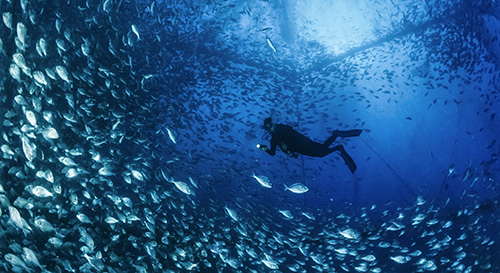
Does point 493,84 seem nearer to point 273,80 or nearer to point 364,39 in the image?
point 364,39

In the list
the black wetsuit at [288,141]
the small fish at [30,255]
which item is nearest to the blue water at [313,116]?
the black wetsuit at [288,141]

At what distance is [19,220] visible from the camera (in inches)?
157

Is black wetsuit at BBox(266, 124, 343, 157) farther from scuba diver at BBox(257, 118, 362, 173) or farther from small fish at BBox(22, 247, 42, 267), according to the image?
small fish at BBox(22, 247, 42, 267)

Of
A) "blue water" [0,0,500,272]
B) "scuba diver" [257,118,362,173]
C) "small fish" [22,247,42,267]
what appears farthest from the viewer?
"blue water" [0,0,500,272]

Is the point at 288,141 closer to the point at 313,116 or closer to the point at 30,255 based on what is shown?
the point at 30,255

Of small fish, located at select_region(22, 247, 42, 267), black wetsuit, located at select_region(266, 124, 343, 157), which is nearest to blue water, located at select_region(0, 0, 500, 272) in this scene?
black wetsuit, located at select_region(266, 124, 343, 157)

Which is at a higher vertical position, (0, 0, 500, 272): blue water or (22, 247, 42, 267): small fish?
(0, 0, 500, 272): blue water

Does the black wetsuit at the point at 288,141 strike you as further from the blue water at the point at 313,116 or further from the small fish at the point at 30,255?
the small fish at the point at 30,255

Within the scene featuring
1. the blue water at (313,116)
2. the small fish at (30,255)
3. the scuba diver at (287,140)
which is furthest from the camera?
the blue water at (313,116)

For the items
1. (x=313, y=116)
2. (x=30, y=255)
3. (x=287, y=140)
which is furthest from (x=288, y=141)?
(x=313, y=116)

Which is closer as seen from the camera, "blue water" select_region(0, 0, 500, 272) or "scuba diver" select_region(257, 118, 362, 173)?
"scuba diver" select_region(257, 118, 362, 173)

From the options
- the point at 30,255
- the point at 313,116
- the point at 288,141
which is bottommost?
the point at 30,255

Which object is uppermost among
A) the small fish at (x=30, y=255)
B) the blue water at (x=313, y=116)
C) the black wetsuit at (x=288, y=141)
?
the blue water at (x=313, y=116)

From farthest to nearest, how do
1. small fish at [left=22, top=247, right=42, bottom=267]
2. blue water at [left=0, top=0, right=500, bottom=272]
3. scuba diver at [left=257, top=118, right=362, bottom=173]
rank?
blue water at [left=0, top=0, right=500, bottom=272], scuba diver at [left=257, top=118, right=362, bottom=173], small fish at [left=22, top=247, right=42, bottom=267]
